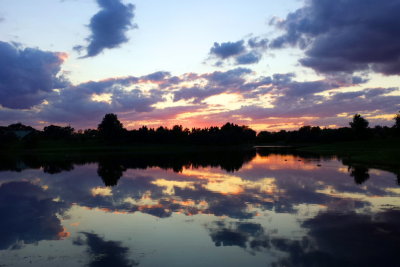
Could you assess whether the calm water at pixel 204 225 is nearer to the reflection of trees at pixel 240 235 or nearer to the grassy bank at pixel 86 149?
the reflection of trees at pixel 240 235

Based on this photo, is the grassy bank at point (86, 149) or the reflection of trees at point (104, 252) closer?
the reflection of trees at point (104, 252)

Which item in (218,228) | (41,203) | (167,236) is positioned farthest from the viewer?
(41,203)

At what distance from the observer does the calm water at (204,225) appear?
14.0 m

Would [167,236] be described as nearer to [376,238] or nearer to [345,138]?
[376,238]

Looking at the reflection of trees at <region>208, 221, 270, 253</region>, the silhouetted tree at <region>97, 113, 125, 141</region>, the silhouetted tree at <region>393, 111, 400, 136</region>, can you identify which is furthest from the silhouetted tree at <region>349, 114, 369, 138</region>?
the reflection of trees at <region>208, 221, 270, 253</region>

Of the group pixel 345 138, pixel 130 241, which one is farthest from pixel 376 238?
pixel 345 138

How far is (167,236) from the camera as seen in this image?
674 inches

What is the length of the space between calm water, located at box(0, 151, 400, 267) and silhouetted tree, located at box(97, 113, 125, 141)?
5765 inches

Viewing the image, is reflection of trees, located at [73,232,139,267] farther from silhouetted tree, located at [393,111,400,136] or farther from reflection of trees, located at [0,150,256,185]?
silhouetted tree, located at [393,111,400,136]

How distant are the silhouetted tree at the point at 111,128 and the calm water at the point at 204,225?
146432mm

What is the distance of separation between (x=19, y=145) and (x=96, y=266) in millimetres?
144060

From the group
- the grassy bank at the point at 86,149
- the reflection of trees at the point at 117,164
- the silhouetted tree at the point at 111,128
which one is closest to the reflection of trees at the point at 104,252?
the reflection of trees at the point at 117,164

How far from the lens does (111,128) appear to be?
17962 cm

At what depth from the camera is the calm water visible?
46.0ft
